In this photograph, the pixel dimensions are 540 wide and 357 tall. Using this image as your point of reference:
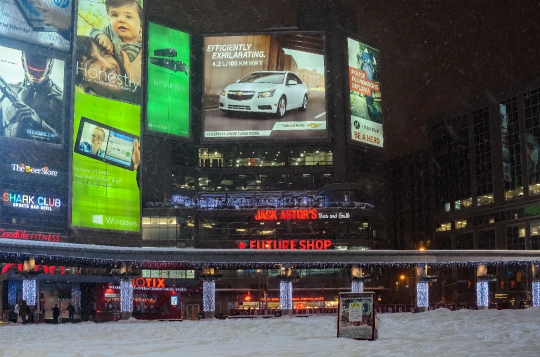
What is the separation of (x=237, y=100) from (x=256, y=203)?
47.6 feet

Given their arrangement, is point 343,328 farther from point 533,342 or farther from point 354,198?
point 354,198

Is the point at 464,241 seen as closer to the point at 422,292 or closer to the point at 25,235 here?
the point at 422,292

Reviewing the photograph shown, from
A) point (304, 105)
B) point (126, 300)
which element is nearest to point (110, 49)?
point (304, 105)

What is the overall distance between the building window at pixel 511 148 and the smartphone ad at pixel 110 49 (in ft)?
170

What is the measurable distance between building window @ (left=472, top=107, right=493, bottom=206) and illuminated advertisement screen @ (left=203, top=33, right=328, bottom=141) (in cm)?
2416

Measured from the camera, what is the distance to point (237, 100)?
105188mm

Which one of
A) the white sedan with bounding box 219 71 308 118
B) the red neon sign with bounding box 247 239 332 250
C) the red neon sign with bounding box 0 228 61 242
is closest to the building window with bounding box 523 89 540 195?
the red neon sign with bounding box 247 239 332 250

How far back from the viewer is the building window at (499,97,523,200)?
107 metres

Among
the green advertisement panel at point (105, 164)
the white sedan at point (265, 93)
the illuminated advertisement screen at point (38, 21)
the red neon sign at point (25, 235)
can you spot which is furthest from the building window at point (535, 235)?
the illuminated advertisement screen at point (38, 21)

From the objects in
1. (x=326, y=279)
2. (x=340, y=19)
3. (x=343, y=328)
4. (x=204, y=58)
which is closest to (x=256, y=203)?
(x=326, y=279)

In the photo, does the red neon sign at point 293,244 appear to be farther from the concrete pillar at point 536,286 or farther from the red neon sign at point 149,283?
the concrete pillar at point 536,286

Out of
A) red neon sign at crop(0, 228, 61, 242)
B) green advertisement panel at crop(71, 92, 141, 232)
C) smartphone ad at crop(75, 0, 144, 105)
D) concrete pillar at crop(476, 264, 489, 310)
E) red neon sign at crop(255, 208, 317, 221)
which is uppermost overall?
smartphone ad at crop(75, 0, 144, 105)

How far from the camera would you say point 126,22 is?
95750 mm

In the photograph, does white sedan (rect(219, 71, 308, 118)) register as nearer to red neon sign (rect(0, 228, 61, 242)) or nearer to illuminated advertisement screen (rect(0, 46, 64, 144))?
illuminated advertisement screen (rect(0, 46, 64, 144))
